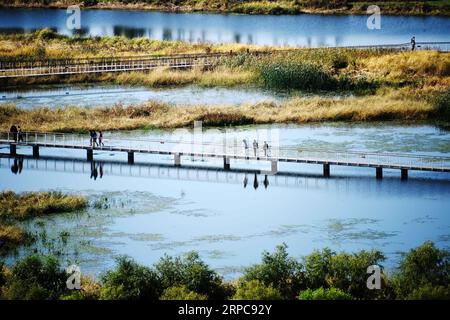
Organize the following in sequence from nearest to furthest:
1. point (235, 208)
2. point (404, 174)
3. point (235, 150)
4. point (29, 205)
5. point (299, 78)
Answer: point (29, 205) < point (235, 208) < point (404, 174) < point (235, 150) < point (299, 78)

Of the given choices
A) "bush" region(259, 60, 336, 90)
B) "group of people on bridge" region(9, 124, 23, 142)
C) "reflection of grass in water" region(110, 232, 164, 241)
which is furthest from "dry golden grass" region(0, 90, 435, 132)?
"reflection of grass in water" region(110, 232, 164, 241)

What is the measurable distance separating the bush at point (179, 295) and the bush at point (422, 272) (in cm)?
742

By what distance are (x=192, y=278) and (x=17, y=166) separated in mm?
27658

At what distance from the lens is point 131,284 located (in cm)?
5131

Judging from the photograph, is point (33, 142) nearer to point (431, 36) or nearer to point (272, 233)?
point (272, 233)

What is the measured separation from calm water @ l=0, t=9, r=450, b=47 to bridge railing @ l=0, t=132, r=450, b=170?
153 ft

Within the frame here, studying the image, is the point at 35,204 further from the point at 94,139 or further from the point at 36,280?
the point at 36,280

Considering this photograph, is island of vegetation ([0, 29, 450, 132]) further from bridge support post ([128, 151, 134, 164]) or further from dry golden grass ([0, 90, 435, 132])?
bridge support post ([128, 151, 134, 164])

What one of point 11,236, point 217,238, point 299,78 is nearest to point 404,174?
point 217,238

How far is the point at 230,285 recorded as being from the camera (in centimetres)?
5297

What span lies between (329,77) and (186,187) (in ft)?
109

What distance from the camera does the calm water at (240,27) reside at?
442 ft

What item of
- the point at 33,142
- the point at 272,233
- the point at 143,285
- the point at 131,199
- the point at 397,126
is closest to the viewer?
the point at 143,285
